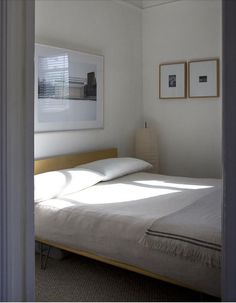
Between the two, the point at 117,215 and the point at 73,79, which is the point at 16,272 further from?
the point at 73,79

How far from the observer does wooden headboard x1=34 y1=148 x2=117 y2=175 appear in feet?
10.5

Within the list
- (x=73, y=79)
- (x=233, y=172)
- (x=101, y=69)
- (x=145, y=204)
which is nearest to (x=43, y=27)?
(x=73, y=79)

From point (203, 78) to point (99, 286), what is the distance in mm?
2562

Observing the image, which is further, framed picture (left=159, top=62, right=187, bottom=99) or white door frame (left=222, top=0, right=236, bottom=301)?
framed picture (left=159, top=62, right=187, bottom=99)

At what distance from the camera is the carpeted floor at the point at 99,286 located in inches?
88.6

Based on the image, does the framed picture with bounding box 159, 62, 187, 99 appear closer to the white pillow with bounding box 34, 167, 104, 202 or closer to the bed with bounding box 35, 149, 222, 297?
the bed with bounding box 35, 149, 222, 297

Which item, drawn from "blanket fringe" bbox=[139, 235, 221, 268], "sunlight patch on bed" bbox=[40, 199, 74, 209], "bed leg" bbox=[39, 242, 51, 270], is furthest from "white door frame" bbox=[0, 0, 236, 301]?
"bed leg" bbox=[39, 242, 51, 270]

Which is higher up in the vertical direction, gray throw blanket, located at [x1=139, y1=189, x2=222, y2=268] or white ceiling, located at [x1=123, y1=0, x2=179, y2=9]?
white ceiling, located at [x1=123, y1=0, x2=179, y2=9]

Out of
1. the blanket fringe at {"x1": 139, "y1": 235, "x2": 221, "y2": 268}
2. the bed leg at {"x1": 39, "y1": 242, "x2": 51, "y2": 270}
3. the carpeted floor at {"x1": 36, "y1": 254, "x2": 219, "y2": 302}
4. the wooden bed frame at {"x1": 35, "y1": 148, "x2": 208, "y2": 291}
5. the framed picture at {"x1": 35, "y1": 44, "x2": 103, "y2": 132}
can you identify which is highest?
the framed picture at {"x1": 35, "y1": 44, "x2": 103, "y2": 132}

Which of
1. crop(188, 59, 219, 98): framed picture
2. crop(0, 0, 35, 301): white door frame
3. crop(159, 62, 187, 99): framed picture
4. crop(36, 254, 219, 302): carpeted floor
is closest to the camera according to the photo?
crop(0, 0, 35, 301): white door frame

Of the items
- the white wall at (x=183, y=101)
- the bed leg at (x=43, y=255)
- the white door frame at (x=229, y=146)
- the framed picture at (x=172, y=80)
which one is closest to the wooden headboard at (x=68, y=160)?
the bed leg at (x=43, y=255)

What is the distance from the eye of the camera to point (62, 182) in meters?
2.80

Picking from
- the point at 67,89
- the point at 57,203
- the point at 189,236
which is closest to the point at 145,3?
the point at 67,89

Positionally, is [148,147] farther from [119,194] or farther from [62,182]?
[62,182]
